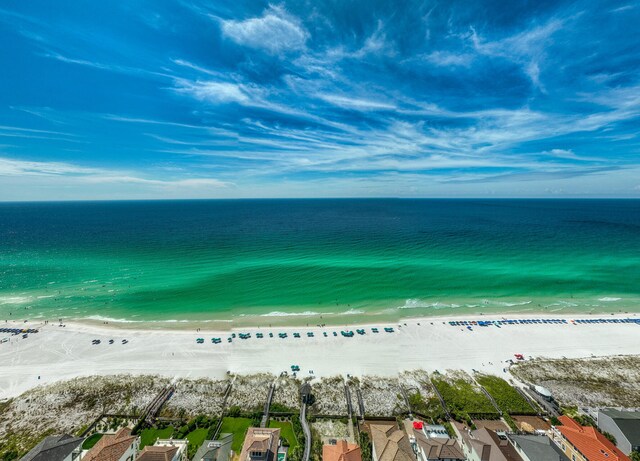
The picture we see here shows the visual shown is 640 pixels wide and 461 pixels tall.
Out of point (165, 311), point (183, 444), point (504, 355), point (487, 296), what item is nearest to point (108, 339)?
point (165, 311)

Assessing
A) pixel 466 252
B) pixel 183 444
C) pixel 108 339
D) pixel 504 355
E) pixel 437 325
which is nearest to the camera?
pixel 183 444

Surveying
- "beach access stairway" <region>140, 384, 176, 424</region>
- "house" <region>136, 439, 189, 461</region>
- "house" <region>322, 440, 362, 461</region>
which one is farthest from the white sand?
"house" <region>322, 440, 362, 461</region>

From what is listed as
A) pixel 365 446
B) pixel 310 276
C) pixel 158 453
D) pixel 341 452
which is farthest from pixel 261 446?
pixel 310 276

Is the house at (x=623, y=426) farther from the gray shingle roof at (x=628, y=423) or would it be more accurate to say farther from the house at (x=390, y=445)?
the house at (x=390, y=445)

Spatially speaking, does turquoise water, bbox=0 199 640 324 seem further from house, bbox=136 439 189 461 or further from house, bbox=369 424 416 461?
house, bbox=369 424 416 461

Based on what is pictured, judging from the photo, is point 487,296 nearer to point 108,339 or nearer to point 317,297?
point 317,297

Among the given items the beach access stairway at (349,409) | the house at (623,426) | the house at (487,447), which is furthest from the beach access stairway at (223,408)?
the house at (623,426)
